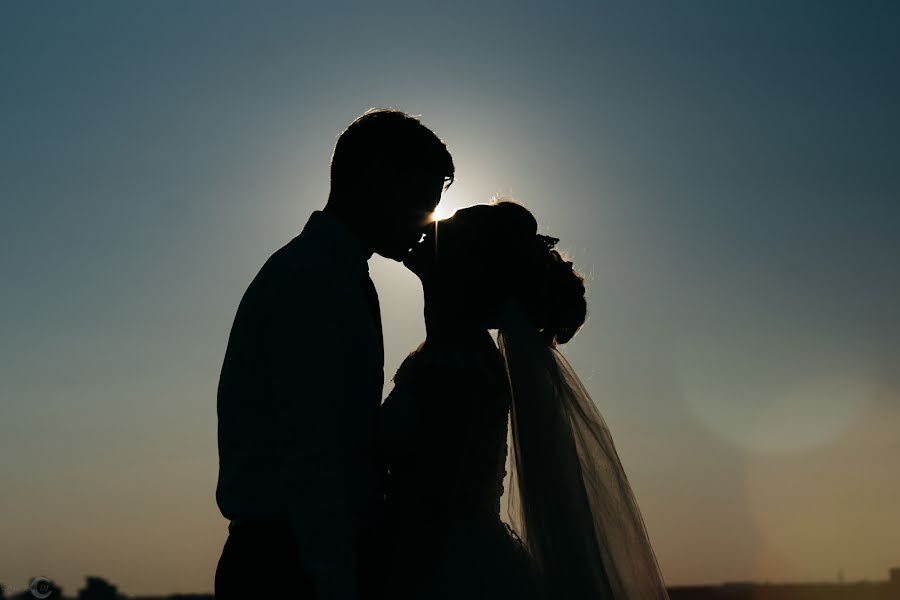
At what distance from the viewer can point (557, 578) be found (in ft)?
15.3

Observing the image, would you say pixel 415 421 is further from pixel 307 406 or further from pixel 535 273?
pixel 535 273

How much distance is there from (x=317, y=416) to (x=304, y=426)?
6 centimetres

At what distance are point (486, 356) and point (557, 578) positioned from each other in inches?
43.0

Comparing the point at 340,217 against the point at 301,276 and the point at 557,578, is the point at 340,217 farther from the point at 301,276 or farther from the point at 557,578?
the point at 557,578

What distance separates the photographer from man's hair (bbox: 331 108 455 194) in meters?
4.11

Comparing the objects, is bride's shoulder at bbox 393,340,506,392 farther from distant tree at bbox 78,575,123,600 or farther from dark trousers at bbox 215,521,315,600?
distant tree at bbox 78,575,123,600

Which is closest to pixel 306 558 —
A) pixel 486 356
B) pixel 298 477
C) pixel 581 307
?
pixel 298 477

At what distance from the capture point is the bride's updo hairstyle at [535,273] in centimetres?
517

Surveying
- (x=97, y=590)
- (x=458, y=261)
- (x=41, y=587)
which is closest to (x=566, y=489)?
(x=458, y=261)

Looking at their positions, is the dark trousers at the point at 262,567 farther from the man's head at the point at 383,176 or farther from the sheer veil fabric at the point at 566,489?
the sheer veil fabric at the point at 566,489

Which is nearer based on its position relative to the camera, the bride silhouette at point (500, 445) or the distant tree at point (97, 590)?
the bride silhouette at point (500, 445)

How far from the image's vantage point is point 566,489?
482 cm

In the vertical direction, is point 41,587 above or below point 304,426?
below

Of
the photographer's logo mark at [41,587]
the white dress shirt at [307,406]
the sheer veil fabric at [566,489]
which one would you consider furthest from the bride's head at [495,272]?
the photographer's logo mark at [41,587]
